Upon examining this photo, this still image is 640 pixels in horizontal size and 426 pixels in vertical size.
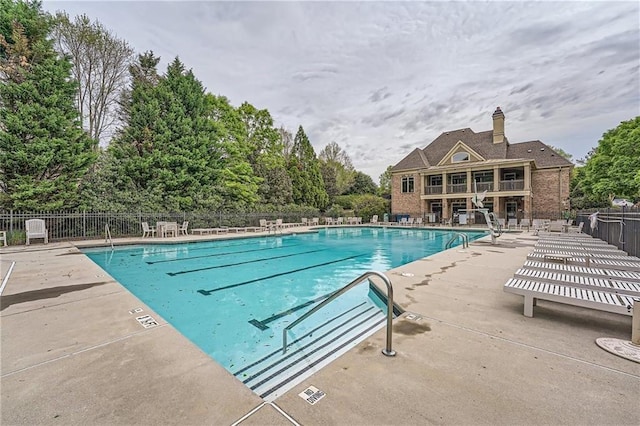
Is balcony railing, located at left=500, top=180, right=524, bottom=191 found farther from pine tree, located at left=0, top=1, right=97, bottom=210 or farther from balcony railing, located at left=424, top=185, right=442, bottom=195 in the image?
pine tree, located at left=0, top=1, right=97, bottom=210

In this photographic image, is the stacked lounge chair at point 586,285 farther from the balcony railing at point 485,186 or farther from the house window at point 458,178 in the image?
the house window at point 458,178

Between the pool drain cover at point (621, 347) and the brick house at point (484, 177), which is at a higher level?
the brick house at point (484, 177)

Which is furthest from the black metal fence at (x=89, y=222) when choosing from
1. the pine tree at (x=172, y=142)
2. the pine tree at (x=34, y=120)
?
the pine tree at (x=172, y=142)

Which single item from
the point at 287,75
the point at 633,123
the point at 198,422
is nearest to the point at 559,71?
the point at 633,123

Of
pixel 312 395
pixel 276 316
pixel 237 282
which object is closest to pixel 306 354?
pixel 312 395

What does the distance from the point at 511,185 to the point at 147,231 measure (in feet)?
85.2

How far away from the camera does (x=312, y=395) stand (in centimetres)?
192

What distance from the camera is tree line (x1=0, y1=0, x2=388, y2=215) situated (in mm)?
11344

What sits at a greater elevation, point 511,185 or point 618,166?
point 618,166

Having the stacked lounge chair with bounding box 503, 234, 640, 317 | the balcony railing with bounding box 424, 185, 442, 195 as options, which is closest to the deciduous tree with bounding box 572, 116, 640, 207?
the balcony railing with bounding box 424, 185, 442, 195

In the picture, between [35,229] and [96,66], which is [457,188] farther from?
[96,66]

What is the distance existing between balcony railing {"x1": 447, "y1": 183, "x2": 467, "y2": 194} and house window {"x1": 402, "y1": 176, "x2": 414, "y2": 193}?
12.1 feet

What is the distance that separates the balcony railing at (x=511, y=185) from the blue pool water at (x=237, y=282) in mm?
14818

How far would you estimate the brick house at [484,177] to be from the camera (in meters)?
22.1
